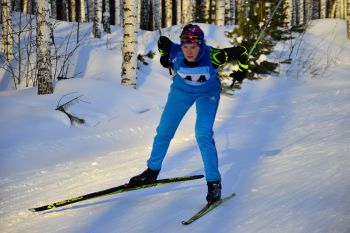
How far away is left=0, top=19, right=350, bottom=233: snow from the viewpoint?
350 centimetres

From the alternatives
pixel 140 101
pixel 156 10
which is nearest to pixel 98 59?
pixel 140 101

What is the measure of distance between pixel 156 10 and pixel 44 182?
62.7 feet

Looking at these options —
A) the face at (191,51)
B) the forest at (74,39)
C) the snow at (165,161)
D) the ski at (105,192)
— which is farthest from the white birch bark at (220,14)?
the face at (191,51)

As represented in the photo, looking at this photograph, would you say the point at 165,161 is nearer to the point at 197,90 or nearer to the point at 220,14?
the point at 197,90

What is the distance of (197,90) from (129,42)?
5401 millimetres

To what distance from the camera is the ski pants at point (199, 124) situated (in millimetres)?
3906

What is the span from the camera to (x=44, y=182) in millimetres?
4891

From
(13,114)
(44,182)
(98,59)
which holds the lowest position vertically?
(44,182)

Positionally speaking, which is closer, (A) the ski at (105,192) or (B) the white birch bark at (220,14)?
(A) the ski at (105,192)

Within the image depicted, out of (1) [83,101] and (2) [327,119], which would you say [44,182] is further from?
(2) [327,119]

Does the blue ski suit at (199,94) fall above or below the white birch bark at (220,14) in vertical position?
below

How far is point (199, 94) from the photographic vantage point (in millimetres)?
4031

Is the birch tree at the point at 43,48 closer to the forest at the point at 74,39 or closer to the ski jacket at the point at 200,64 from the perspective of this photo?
the forest at the point at 74,39

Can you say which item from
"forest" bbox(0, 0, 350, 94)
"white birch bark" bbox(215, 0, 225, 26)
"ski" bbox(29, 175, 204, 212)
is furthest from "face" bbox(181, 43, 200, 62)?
"white birch bark" bbox(215, 0, 225, 26)
